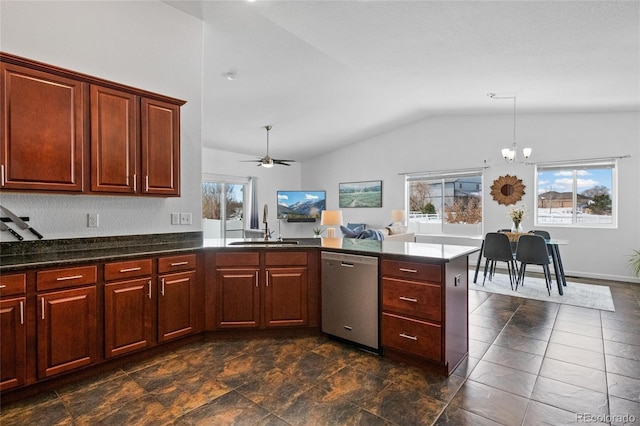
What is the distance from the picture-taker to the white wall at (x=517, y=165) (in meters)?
5.34

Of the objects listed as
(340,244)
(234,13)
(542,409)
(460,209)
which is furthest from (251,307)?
(460,209)

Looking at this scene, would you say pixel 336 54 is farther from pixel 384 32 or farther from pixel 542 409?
pixel 542 409

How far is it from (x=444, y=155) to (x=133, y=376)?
671 cm

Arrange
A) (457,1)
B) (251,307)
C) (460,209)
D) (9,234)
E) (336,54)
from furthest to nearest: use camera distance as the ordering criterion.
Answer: (460,209) → (336,54) → (251,307) → (457,1) → (9,234)

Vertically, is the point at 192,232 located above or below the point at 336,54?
below

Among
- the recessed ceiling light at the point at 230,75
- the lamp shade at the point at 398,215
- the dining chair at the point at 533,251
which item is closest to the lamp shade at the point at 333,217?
the recessed ceiling light at the point at 230,75

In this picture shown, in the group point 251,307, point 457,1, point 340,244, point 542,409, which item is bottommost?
point 542,409

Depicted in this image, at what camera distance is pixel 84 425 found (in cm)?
178

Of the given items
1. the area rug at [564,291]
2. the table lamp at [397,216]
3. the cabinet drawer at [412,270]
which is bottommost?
the area rug at [564,291]

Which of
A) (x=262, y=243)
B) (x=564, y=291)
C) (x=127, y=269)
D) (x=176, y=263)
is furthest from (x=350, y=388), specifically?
(x=564, y=291)

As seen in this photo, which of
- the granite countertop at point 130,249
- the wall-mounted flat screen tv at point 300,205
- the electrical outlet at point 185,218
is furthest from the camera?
the wall-mounted flat screen tv at point 300,205

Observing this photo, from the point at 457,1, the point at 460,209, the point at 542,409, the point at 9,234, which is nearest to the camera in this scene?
the point at 542,409

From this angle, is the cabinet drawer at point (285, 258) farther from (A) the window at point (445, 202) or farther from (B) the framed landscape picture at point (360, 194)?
(B) the framed landscape picture at point (360, 194)

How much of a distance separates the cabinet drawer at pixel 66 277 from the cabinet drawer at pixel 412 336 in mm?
2133
